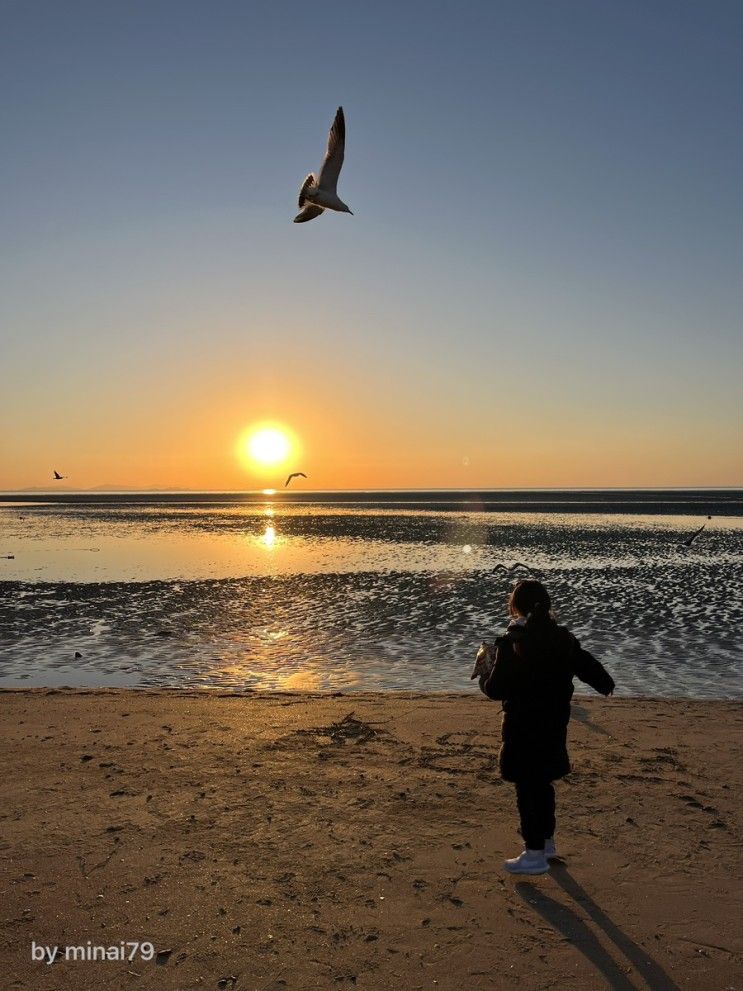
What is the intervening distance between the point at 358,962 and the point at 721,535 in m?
42.8

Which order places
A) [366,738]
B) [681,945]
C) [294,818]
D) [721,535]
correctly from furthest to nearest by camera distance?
[721,535], [366,738], [294,818], [681,945]

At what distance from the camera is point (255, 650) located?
13.8m

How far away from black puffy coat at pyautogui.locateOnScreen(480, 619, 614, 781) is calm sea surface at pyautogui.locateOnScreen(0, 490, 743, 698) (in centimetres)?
571

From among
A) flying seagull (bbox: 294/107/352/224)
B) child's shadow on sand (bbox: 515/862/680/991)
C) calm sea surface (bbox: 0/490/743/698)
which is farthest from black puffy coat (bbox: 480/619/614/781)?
flying seagull (bbox: 294/107/352/224)

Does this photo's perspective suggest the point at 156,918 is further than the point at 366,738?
No

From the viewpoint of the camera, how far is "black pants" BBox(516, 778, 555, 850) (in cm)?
515

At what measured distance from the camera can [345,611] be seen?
17.7 meters

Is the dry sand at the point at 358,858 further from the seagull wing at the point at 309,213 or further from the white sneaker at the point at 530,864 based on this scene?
the seagull wing at the point at 309,213

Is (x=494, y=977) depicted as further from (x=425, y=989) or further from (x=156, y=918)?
(x=156, y=918)

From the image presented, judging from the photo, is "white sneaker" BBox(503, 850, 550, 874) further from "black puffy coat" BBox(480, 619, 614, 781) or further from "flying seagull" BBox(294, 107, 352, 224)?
"flying seagull" BBox(294, 107, 352, 224)

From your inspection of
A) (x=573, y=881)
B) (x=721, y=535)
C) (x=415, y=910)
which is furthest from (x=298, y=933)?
(x=721, y=535)

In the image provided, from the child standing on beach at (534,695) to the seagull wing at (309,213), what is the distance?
6254 mm

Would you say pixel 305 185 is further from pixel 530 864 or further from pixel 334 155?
pixel 530 864

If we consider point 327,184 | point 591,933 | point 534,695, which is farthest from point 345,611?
point 591,933
